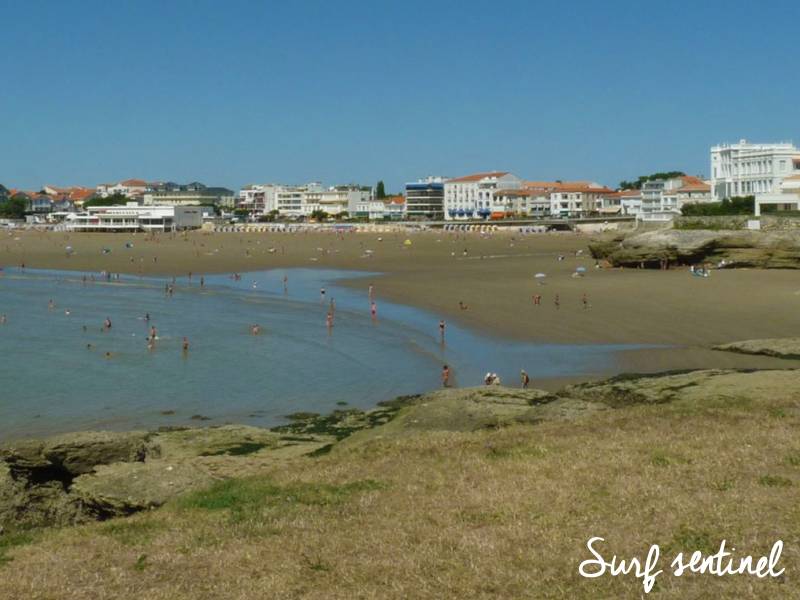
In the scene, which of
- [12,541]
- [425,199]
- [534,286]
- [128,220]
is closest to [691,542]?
[12,541]

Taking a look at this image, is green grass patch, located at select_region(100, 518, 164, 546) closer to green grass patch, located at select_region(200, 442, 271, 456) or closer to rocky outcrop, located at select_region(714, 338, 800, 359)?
green grass patch, located at select_region(200, 442, 271, 456)

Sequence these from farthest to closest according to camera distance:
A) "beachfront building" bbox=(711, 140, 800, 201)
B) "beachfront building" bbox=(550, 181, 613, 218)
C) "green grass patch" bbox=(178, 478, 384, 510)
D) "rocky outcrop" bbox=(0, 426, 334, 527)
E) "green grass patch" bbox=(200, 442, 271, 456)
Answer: "beachfront building" bbox=(550, 181, 613, 218) < "beachfront building" bbox=(711, 140, 800, 201) < "green grass patch" bbox=(200, 442, 271, 456) < "rocky outcrop" bbox=(0, 426, 334, 527) < "green grass patch" bbox=(178, 478, 384, 510)

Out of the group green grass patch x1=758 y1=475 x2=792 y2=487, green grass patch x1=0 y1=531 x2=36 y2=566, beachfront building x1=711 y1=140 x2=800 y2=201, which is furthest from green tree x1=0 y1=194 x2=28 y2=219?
green grass patch x1=758 y1=475 x2=792 y2=487

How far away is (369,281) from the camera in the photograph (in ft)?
193

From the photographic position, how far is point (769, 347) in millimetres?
28703

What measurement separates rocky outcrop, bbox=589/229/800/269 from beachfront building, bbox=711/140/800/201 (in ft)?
88.1

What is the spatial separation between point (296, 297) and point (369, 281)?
8.10 metres

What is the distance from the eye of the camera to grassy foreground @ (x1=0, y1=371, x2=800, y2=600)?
8.12 meters

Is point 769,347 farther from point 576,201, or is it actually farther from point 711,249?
point 576,201

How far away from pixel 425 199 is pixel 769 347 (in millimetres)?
153734

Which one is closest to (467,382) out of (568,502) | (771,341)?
(771,341)

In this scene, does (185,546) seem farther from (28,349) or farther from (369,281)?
(369,281)

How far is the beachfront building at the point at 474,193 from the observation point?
167 metres

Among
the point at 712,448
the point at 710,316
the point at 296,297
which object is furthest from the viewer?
the point at 296,297
